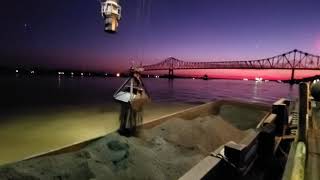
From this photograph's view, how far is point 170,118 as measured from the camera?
7.65 metres

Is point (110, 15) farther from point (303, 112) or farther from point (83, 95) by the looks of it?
point (83, 95)

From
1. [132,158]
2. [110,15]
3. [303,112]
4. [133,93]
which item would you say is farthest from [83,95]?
[303,112]

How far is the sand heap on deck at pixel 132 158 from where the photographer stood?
13.6 feet

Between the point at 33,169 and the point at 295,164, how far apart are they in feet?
13.1

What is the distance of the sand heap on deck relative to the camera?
415 cm

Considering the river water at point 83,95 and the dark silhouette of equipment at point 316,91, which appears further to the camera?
the river water at point 83,95

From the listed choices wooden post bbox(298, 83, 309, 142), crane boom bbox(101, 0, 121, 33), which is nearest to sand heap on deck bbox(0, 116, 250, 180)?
wooden post bbox(298, 83, 309, 142)

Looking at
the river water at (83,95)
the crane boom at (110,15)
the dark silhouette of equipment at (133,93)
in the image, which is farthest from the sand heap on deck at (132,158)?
the river water at (83,95)

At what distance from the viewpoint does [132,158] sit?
16.4ft

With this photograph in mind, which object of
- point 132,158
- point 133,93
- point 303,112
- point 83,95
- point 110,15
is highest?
point 110,15

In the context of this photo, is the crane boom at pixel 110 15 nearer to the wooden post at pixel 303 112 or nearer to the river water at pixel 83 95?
the wooden post at pixel 303 112

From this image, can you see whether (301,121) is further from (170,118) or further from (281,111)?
(170,118)

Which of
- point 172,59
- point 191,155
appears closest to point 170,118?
point 191,155

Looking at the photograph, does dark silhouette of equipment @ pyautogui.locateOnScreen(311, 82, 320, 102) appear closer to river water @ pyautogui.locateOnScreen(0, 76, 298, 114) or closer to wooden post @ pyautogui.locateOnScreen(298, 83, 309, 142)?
wooden post @ pyautogui.locateOnScreen(298, 83, 309, 142)
